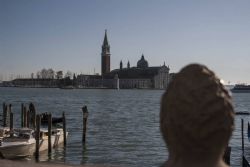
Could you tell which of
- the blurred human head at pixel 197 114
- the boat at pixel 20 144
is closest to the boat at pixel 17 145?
the boat at pixel 20 144

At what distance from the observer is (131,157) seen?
22.4 metres

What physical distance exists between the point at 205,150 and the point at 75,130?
3306cm

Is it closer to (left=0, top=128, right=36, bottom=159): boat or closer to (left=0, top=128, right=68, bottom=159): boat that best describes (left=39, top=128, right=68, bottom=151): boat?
(left=0, top=128, right=68, bottom=159): boat

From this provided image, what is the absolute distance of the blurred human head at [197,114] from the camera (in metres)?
3.04

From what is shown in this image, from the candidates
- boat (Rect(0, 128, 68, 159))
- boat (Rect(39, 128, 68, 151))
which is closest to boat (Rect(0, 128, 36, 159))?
boat (Rect(0, 128, 68, 159))

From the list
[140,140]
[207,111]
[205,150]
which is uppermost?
[207,111]

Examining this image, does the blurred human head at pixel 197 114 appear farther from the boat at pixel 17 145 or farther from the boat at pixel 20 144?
the boat at pixel 17 145

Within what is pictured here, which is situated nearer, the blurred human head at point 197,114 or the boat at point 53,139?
the blurred human head at point 197,114

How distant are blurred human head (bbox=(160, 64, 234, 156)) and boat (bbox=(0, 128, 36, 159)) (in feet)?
55.7

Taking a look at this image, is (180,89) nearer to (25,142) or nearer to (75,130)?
(25,142)

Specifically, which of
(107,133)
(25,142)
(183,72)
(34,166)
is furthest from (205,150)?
(107,133)

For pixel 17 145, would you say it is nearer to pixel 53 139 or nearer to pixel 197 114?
pixel 53 139

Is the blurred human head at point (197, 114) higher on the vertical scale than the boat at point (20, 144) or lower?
higher

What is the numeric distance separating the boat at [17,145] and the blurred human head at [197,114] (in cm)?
1696
